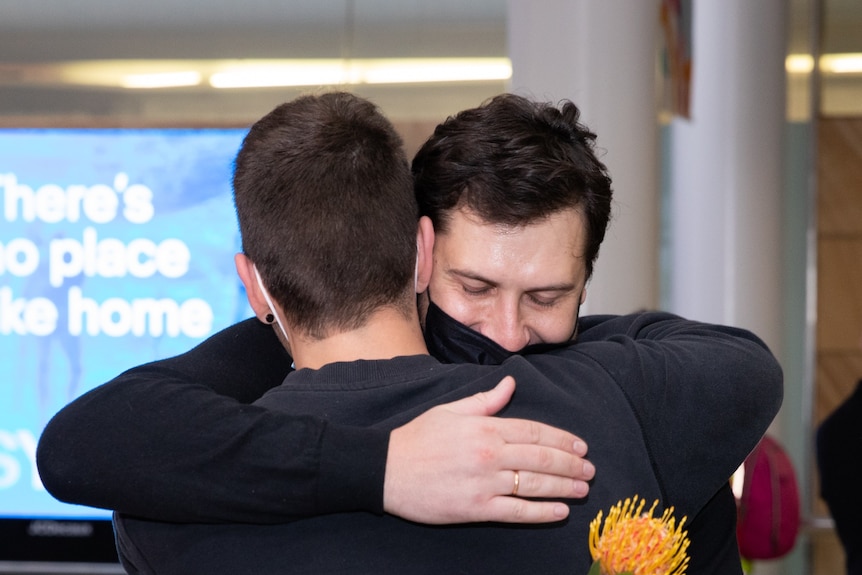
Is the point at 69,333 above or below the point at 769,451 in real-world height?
above

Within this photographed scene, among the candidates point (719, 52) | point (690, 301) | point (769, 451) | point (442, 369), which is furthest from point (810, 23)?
point (442, 369)

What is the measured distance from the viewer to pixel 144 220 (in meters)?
3.69

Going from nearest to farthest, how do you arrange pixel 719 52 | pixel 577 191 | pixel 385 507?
pixel 385 507 < pixel 577 191 < pixel 719 52

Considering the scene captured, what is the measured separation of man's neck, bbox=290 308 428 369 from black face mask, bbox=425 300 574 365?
0.22m

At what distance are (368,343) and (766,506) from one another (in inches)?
119

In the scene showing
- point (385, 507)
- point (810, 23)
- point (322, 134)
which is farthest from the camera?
point (810, 23)

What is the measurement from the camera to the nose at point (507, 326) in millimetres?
1380

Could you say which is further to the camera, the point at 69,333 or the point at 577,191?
the point at 69,333

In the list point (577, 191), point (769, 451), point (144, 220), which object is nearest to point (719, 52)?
point (769, 451)

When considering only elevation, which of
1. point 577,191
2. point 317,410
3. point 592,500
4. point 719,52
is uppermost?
point 719,52

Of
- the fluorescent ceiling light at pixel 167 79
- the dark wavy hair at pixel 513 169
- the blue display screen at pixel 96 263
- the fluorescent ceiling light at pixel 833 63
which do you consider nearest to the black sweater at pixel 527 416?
the dark wavy hair at pixel 513 169

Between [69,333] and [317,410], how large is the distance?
2864 millimetres

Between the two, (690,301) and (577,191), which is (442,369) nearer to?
(577,191)

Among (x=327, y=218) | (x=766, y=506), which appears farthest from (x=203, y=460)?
(x=766, y=506)
